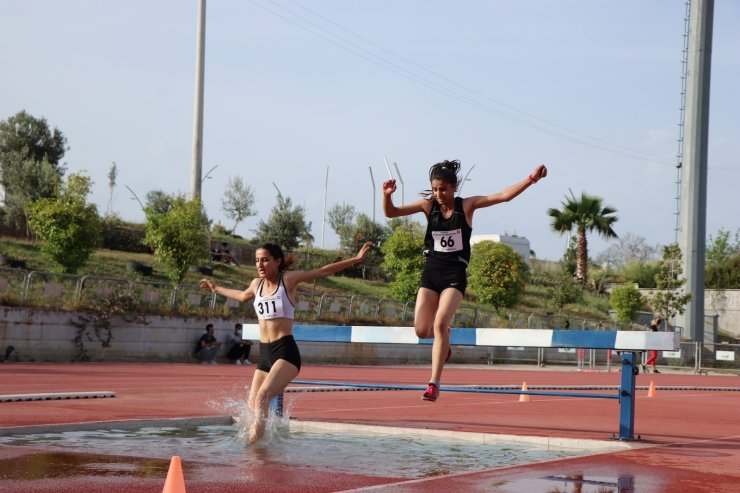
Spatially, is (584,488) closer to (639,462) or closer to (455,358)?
(639,462)

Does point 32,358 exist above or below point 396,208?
below

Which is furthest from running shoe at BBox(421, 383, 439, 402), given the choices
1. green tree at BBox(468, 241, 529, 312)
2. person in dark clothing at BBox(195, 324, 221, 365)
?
green tree at BBox(468, 241, 529, 312)

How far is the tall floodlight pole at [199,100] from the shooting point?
5028 centimetres

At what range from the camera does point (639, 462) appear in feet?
28.6

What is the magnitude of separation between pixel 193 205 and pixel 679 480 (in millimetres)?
36103

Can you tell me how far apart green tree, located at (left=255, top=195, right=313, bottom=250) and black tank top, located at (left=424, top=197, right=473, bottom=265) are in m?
56.4

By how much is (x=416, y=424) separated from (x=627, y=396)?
289cm

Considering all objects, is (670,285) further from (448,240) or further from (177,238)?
(448,240)

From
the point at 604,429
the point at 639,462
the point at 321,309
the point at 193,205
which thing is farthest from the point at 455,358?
the point at 639,462

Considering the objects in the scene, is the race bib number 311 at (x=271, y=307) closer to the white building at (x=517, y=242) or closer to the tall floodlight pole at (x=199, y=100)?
the tall floodlight pole at (x=199, y=100)

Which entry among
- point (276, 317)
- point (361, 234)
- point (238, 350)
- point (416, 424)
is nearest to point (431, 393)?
point (276, 317)

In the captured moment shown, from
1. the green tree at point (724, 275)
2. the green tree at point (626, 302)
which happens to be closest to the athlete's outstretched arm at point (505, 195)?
the green tree at point (626, 302)

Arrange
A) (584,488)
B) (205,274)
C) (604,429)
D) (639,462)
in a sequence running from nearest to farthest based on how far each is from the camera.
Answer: (584,488), (639,462), (604,429), (205,274)

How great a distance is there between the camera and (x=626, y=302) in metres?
55.6
